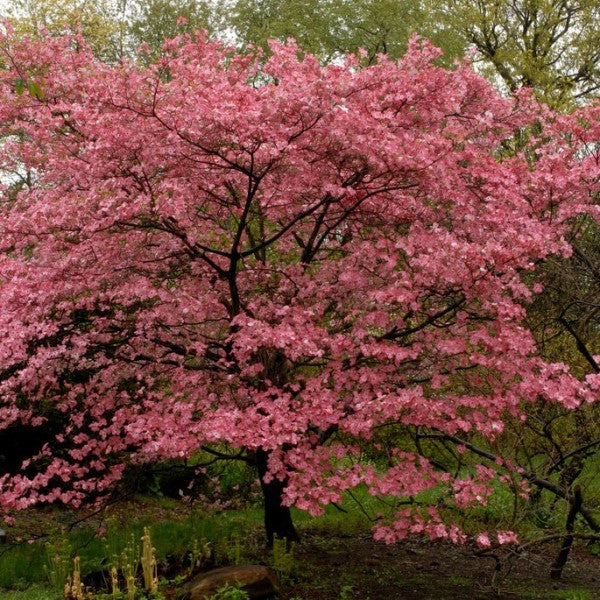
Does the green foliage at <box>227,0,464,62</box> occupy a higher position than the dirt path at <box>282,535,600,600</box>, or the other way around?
the green foliage at <box>227,0,464,62</box>

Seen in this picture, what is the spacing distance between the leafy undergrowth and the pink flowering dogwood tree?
1073mm

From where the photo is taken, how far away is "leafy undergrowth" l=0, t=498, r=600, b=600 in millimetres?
8500

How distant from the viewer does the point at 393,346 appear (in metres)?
7.25

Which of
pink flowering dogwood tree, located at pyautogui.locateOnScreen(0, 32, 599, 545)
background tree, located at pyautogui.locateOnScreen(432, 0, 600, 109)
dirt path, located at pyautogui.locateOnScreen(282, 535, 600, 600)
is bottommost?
dirt path, located at pyautogui.locateOnScreen(282, 535, 600, 600)

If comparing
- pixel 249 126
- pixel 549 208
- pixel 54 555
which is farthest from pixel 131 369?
pixel 549 208

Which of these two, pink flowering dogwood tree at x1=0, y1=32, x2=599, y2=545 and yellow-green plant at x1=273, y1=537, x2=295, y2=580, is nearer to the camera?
pink flowering dogwood tree at x1=0, y1=32, x2=599, y2=545

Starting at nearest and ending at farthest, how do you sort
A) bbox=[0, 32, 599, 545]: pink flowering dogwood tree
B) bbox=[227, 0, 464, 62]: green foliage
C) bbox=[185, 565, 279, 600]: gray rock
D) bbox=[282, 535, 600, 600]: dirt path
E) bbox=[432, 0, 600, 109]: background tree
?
bbox=[0, 32, 599, 545]: pink flowering dogwood tree, bbox=[185, 565, 279, 600]: gray rock, bbox=[282, 535, 600, 600]: dirt path, bbox=[432, 0, 600, 109]: background tree, bbox=[227, 0, 464, 62]: green foliage

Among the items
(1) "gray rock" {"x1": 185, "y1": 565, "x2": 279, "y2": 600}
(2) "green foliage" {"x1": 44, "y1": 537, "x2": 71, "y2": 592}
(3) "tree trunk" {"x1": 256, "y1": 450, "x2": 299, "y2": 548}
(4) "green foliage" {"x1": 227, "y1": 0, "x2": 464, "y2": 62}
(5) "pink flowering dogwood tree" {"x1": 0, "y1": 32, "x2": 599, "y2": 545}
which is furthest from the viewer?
(4) "green foliage" {"x1": 227, "y1": 0, "x2": 464, "y2": 62}

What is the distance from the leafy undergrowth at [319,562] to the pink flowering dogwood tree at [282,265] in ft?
3.52

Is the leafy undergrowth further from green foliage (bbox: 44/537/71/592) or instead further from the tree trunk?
the tree trunk

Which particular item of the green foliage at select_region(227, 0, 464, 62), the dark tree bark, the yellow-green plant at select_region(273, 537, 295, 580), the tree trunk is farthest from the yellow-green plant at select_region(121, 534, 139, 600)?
the green foliage at select_region(227, 0, 464, 62)

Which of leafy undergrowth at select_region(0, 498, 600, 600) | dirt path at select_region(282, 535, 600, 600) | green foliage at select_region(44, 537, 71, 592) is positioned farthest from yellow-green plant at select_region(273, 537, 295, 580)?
green foliage at select_region(44, 537, 71, 592)

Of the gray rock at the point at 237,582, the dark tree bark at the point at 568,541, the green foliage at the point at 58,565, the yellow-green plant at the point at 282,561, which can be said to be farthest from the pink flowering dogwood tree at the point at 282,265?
the dark tree bark at the point at 568,541

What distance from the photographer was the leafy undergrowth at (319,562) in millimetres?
8500
